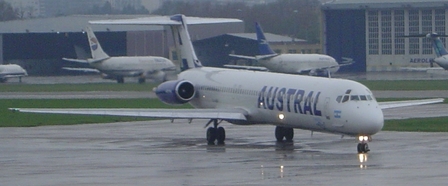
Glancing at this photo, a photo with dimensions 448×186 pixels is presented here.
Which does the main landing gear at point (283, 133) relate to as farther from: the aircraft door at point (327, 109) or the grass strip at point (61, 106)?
the grass strip at point (61, 106)

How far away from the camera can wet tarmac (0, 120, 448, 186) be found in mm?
21047

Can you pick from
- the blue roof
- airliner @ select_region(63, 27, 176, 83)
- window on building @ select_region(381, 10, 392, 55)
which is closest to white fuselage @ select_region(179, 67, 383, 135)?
airliner @ select_region(63, 27, 176, 83)

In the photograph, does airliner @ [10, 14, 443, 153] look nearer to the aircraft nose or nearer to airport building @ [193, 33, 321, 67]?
the aircraft nose

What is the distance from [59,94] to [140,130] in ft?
106

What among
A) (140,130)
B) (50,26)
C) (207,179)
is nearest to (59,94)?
(140,130)

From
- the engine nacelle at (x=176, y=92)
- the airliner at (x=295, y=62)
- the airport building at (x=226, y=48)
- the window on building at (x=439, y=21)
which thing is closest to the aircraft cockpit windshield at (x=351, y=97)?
the engine nacelle at (x=176, y=92)

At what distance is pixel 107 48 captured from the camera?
360ft

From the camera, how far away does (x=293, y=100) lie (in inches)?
1171

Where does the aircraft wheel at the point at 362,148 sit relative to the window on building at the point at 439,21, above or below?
below

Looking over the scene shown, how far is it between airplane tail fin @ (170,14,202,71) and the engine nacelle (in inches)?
129

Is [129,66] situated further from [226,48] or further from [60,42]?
[60,42]

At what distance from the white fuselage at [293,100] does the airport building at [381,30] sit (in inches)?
2917

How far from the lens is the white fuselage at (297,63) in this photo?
298 feet

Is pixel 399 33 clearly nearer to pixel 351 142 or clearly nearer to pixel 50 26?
pixel 50 26
